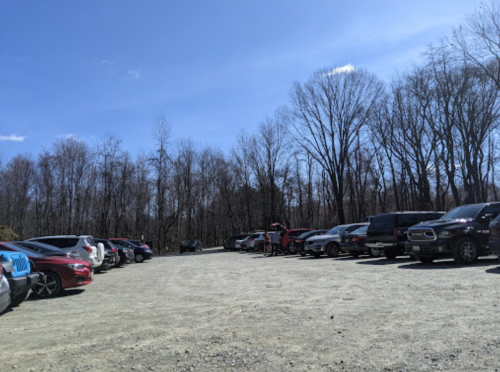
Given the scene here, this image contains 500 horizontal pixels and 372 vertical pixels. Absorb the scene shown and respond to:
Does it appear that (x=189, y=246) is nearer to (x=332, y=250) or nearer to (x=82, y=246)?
(x=332, y=250)

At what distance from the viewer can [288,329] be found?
5.58 meters

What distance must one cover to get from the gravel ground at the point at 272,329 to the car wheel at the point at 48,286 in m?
0.52

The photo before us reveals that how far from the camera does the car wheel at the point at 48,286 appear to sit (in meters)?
9.94

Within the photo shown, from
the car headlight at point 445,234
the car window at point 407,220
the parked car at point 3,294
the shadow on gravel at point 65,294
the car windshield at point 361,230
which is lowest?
the shadow on gravel at point 65,294

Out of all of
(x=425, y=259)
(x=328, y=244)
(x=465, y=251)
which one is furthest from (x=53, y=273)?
(x=328, y=244)

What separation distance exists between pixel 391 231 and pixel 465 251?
12.3ft

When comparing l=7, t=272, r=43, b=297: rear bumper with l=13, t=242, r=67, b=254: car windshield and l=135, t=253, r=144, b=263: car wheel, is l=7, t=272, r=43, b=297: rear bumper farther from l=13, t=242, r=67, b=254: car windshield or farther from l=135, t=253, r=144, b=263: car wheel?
l=135, t=253, r=144, b=263: car wheel

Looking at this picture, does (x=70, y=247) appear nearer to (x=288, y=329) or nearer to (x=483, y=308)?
(x=288, y=329)

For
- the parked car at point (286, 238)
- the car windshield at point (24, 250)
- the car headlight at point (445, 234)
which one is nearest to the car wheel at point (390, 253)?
the car headlight at point (445, 234)

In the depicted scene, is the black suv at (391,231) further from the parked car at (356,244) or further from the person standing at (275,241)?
the person standing at (275,241)

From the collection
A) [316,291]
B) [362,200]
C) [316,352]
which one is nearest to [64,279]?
[316,291]

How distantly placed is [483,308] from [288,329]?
320 cm

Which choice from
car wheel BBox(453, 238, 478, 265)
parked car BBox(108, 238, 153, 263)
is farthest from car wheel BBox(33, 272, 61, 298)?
parked car BBox(108, 238, 153, 263)

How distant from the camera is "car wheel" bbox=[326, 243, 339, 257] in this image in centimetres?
2075
